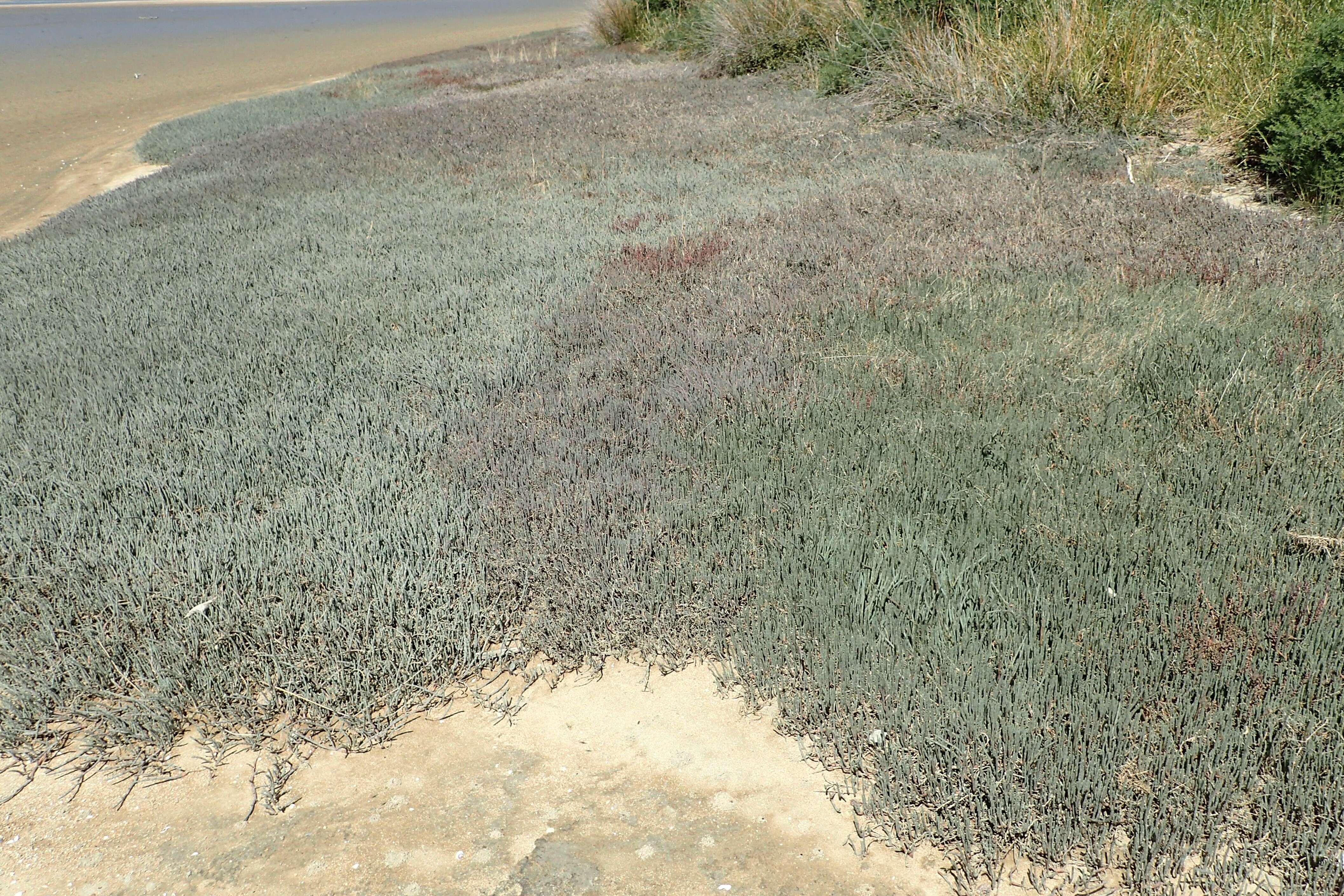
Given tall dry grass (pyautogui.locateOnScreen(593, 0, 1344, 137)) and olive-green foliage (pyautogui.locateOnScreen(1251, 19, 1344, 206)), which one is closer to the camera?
olive-green foliage (pyautogui.locateOnScreen(1251, 19, 1344, 206))

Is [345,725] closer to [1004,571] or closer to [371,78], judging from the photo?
[1004,571]

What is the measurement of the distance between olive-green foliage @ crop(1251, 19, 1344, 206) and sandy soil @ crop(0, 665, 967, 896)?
6689 mm

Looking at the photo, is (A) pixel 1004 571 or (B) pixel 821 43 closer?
(A) pixel 1004 571

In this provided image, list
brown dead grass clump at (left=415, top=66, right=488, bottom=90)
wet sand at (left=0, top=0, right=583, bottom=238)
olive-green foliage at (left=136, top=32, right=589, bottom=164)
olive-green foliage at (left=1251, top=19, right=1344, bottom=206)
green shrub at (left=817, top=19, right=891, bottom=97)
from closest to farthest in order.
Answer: olive-green foliage at (left=1251, top=19, right=1344, bottom=206), green shrub at (left=817, top=19, right=891, bottom=97), wet sand at (left=0, top=0, right=583, bottom=238), olive-green foliage at (left=136, top=32, right=589, bottom=164), brown dead grass clump at (left=415, top=66, right=488, bottom=90)

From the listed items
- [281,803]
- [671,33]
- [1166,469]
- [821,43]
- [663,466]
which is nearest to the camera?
[281,803]

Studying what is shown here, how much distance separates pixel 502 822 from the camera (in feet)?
9.20

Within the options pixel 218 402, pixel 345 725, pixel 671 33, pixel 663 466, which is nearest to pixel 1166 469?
pixel 663 466

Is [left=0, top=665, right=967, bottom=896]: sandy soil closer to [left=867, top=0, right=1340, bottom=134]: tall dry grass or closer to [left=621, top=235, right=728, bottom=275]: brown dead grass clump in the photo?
[left=621, top=235, right=728, bottom=275]: brown dead grass clump

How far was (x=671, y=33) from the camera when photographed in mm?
20453

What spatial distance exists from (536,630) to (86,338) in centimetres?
442

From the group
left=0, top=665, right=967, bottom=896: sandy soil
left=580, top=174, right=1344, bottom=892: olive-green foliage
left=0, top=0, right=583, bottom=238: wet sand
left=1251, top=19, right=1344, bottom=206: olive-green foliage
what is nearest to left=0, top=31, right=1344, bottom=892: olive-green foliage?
left=580, top=174, right=1344, bottom=892: olive-green foliage

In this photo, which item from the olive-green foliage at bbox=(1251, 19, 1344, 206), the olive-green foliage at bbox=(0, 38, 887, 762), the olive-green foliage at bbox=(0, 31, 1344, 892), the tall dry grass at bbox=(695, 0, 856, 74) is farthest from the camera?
the tall dry grass at bbox=(695, 0, 856, 74)

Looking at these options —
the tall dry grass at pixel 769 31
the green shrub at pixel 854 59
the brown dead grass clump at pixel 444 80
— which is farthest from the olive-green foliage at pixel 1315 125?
the brown dead grass clump at pixel 444 80

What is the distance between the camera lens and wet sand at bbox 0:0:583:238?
1462cm
